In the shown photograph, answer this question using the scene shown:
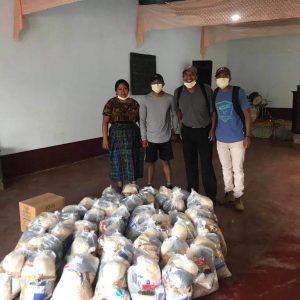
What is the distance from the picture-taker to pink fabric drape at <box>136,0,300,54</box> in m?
4.27

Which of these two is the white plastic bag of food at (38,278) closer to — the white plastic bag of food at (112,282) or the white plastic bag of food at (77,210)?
the white plastic bag of food at (112,282)

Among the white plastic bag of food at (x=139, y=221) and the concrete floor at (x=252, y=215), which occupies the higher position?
the white plastic bag of food at (x=139, y=221)

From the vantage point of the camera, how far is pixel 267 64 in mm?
8539

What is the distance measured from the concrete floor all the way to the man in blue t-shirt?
0.40 meters

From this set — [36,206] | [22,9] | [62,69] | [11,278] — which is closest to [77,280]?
[11,278]

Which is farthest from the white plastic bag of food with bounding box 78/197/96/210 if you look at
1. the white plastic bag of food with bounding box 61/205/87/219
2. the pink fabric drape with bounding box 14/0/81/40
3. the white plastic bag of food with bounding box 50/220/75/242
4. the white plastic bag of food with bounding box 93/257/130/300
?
the pink fabric drape with bounding box 14/0/81/40

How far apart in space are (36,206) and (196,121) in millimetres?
1651

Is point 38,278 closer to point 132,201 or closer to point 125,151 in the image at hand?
point 132,201

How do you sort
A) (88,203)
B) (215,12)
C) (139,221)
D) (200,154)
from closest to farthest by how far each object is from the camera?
(139,221)
(88,203)
(200,154)
(215,12)

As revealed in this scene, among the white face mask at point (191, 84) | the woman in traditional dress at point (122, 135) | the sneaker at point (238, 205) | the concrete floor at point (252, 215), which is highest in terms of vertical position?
the white face mask at point (191, 84)

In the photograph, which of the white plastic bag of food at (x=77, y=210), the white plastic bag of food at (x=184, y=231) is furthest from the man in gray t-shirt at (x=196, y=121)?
the white plastic bag of food at (x=77, y=210)

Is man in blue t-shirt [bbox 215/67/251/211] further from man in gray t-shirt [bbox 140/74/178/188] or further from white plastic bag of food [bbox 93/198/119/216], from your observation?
white plastic bag of food [bbox 93/198/119/216]

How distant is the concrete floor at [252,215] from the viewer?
2158 millimetres

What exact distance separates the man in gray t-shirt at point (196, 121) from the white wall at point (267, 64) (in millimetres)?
5480
